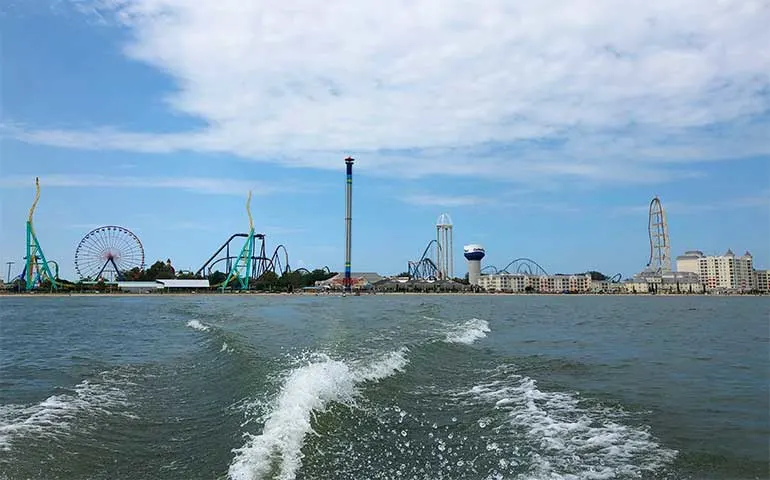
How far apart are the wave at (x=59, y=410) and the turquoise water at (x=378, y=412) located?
0.04m

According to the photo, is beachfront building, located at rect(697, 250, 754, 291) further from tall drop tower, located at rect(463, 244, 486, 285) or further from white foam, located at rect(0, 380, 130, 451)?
white foam, located at rect(0, 380, 130, 451)

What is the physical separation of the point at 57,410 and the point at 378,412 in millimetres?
5020

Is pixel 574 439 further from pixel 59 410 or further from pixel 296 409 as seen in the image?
pixel 59 410

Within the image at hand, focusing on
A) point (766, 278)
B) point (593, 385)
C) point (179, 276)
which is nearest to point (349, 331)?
point (593, 385)

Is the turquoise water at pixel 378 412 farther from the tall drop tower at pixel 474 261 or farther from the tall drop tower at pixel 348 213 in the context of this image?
the tall drop tower at pixel 474 261

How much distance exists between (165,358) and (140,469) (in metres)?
9.11

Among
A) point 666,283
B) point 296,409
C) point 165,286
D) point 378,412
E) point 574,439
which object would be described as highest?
point 666,283

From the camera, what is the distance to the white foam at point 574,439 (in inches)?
251

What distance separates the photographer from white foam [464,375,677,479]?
6.38 metres

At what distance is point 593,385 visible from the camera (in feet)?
37.2

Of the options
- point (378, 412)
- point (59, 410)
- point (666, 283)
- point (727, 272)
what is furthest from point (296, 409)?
point (727, 272)

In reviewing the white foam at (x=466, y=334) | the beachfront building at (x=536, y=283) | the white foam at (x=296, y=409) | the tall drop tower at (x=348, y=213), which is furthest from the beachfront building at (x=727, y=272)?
the white foam at (x=296, y=409)

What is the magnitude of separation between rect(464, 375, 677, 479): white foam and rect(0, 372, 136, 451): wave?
236 inches

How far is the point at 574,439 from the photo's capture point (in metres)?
7.52
